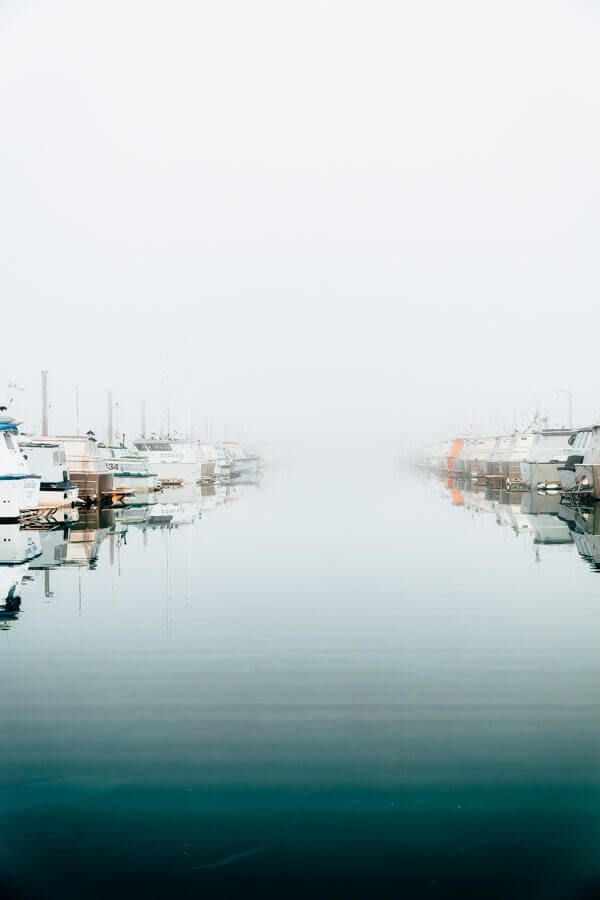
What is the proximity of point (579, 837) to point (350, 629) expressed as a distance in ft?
29.2

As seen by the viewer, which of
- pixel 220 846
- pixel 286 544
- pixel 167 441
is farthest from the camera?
pixel 167 441

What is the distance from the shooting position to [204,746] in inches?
362

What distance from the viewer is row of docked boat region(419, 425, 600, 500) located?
52.7 metres

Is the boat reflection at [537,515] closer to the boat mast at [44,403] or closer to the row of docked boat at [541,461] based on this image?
the row of docked boat at [541,461]

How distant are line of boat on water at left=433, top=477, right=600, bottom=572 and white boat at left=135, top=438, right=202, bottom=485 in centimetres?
2305

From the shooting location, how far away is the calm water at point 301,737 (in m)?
6.51

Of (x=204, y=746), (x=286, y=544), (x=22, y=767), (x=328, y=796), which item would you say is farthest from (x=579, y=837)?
(x=286, y=544)

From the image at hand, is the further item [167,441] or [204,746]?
[167,441]

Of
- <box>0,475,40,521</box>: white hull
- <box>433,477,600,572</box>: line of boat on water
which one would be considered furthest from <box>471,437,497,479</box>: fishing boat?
<box>0,475,40,521</box>: white hull

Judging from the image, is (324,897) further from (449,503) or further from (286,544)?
(449,503)

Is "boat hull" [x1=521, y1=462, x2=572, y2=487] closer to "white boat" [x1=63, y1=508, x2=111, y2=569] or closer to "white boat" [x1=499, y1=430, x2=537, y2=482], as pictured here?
"white boat" [x1=499, y1=430, x2=537, y2=482]

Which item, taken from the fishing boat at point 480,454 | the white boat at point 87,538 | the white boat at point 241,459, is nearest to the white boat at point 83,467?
the white boat at point 87,538

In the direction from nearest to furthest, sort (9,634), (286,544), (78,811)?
(78,811) < (9,634) < (286,544)

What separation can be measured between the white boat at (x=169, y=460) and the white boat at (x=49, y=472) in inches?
1257
